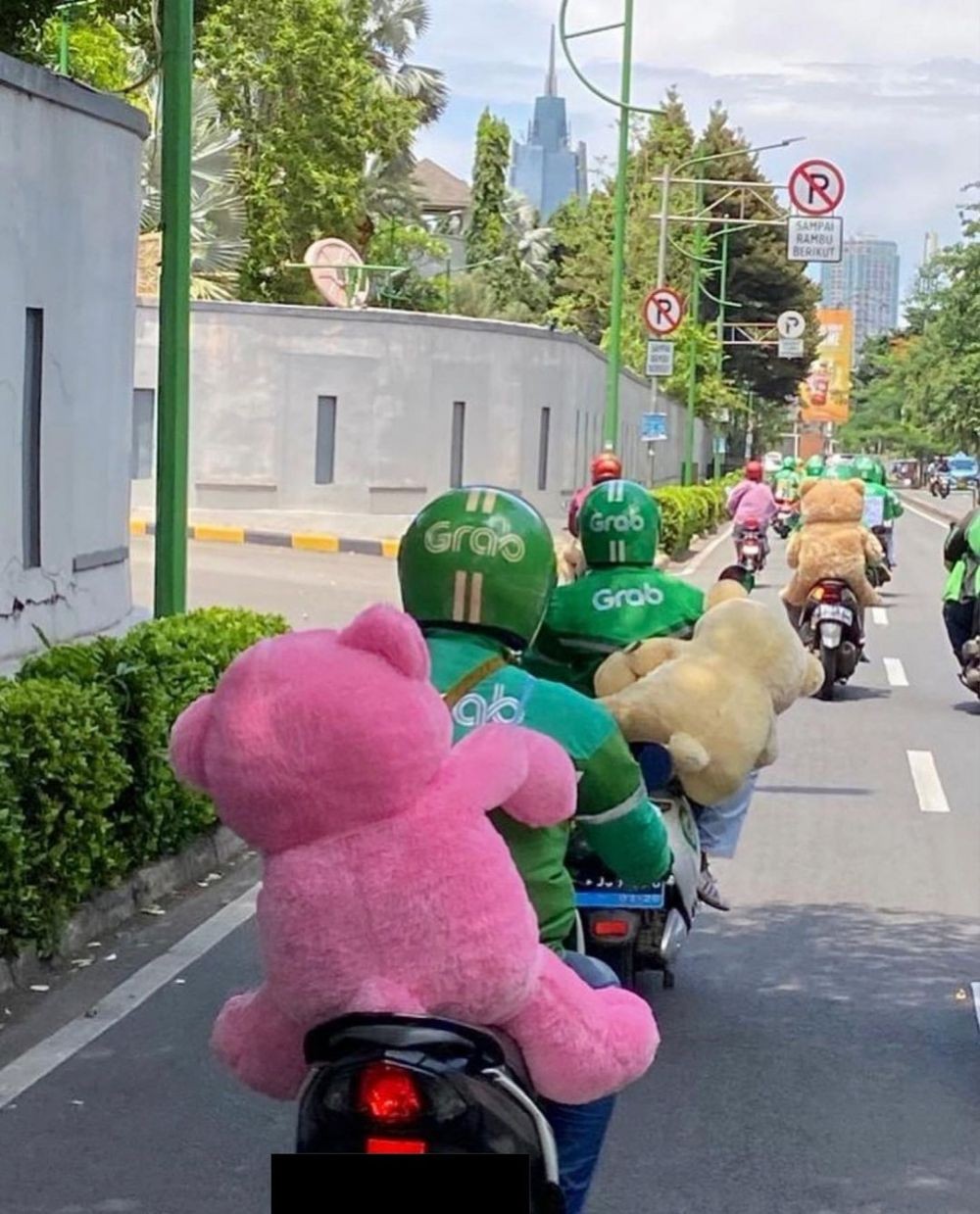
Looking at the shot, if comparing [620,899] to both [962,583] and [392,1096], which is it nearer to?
[392,1096]

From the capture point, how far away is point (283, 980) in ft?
10.6

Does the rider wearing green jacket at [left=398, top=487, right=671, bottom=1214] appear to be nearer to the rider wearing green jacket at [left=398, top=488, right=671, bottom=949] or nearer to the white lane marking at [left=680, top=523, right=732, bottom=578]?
the rider wearing green jacket at [left=398, top=488, right=671, bottom=949]

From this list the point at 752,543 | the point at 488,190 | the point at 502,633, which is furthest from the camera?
the point at 488,190

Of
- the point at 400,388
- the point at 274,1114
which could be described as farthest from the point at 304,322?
the point at 274,1114

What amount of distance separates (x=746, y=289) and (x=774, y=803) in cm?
7256

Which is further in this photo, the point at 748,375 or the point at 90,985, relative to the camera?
the point at 748,375

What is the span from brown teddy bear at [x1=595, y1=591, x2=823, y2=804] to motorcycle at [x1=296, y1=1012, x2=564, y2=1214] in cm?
249

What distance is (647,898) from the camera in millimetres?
6156

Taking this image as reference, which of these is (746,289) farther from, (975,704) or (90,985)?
(90,985)

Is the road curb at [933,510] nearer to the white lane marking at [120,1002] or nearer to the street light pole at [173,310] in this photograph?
the street light pole at [173,310]

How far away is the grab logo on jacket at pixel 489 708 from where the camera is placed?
391cm

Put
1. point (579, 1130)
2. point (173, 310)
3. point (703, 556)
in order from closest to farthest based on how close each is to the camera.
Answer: point (579, 1130)
point (173, 310)
point (703, 556)

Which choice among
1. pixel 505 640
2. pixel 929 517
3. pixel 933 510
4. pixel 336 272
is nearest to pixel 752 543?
pixel 336 272

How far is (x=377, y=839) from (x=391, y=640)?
30cm
